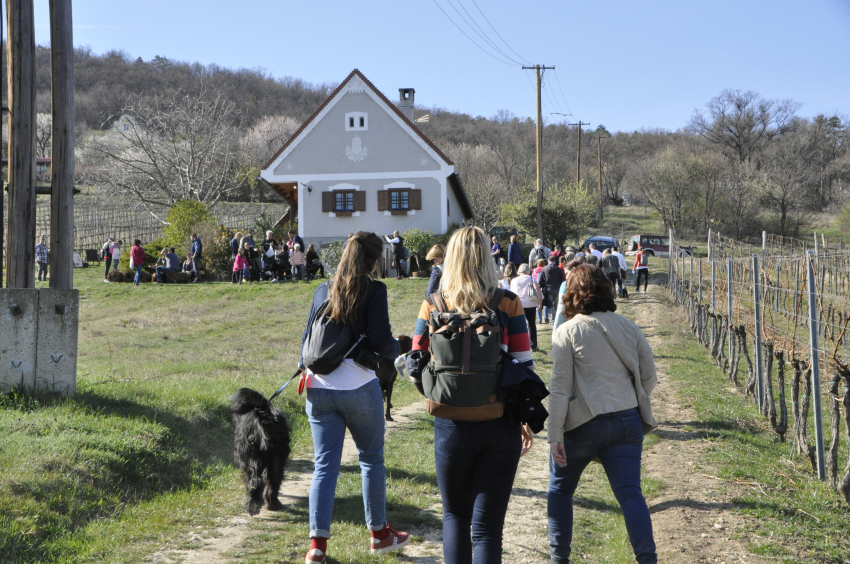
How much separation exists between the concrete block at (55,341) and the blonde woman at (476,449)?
440 centimetres

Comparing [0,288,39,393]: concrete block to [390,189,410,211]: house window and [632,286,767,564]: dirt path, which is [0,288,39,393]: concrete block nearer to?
[632,286,767,564]: dirt path

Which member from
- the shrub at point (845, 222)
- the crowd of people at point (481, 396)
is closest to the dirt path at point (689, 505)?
the crowd of people at point (481, 396)

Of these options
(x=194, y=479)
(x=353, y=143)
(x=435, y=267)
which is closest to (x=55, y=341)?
(x=194, y=479)

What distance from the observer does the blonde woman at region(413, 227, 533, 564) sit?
119 inches

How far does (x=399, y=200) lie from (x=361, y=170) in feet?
6.89

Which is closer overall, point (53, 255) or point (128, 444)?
point (128, 444)

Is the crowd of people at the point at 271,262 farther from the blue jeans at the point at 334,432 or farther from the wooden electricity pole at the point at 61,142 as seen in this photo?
the blue jeans at the point at 334,432

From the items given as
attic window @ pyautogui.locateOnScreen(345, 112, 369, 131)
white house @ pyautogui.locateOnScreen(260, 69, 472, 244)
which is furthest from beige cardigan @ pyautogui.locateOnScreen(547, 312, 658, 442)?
attic window @ pyautogui.locateOnScreen(345, 112, 369, 131)

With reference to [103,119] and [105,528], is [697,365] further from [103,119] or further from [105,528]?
[103,119]

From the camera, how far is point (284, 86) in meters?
86.3

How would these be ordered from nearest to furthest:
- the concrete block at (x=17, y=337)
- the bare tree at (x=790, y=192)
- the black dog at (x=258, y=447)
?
1. the black dog at (x=258, y=447)
2. the concrete block at (x=17, y=337)
3. the bare tree at (x=790, y=192)

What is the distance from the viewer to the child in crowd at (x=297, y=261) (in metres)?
23.1

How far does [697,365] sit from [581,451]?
29.4 feet

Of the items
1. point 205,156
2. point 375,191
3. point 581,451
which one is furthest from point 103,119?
point 581,451
